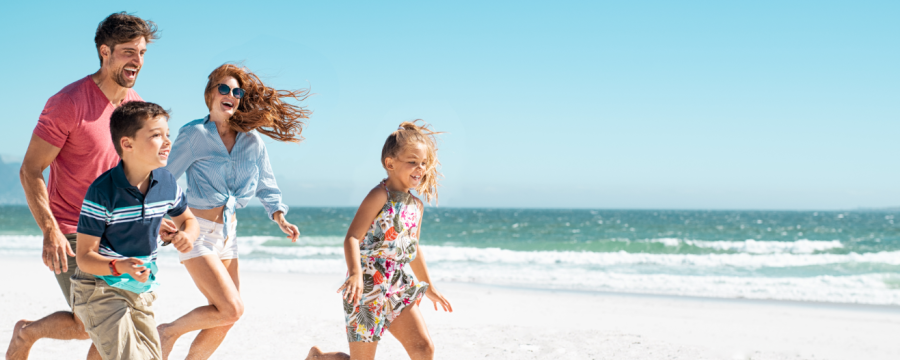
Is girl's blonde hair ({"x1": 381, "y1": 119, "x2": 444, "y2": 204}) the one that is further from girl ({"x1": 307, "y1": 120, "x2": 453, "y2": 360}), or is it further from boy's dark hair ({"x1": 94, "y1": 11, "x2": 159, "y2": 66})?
boy's dark hair ({"x1": 94, "y1": 11, "x2": 159, "y2": 66})

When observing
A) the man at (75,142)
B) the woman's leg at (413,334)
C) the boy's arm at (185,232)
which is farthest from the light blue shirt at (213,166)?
the woman's leg at (413,334)

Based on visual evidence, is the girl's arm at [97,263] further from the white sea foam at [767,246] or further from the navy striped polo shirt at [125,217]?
the white sea foam at [767,246]

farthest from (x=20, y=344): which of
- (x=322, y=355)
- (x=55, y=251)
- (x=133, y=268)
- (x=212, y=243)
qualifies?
(x=322, y=355)

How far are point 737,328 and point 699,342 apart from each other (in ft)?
3.80

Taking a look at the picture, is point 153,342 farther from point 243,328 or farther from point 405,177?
point 243,328

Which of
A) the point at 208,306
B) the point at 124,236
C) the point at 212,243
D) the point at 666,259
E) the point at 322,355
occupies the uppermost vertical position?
the point at 124,236

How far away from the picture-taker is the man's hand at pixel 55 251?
246cm

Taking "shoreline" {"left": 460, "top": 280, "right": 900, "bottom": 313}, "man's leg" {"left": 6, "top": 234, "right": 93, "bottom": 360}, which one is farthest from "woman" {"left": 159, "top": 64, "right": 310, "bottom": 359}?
"shoreline" {"left": 460, "top": 280, "right": 900, "bottom": 313}

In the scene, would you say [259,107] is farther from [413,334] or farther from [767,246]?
[767,246]

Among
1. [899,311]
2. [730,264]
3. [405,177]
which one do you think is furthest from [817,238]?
[405,177]

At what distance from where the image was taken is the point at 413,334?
9.42 ft

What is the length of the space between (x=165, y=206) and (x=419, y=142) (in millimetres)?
1158

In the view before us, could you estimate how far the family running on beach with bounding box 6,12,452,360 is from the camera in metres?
2.29

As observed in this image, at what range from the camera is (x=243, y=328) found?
5.68 m
